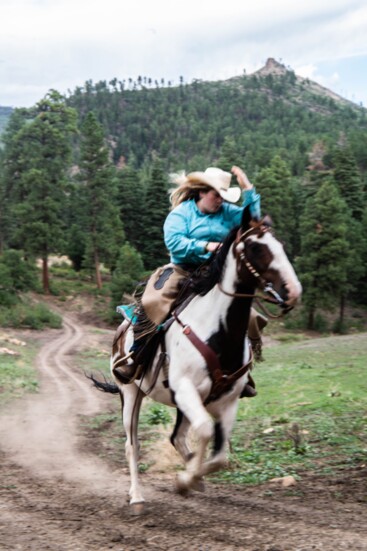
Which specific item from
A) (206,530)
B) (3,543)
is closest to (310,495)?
(206,530)

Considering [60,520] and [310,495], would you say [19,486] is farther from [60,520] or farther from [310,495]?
[310,495]

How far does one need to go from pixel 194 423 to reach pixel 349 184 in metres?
67.2

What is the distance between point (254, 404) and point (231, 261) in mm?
7746

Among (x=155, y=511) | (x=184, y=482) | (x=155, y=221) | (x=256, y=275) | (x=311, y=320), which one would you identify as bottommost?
(x=311, y=320)

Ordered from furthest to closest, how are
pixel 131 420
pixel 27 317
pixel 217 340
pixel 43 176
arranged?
pixel 43 176 → pixel 27 317 → pixel 131 420 → pixel 217 340

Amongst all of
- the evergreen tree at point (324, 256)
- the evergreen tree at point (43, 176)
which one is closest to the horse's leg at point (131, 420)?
the evergreen tree at point (324, 256)

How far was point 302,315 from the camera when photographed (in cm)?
5669

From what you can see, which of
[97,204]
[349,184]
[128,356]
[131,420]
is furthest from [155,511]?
[349,184]

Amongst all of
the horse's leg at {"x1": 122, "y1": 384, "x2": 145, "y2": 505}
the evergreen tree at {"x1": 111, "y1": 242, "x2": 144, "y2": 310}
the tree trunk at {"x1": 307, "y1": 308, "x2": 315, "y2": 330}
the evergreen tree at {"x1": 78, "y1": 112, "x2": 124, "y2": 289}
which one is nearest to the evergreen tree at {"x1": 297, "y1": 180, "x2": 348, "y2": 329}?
the tree trunk at {"x1": 307, "y1": 308, "x2": 315, "y2": 330}

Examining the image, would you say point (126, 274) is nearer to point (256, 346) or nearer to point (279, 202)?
point (279, 202)

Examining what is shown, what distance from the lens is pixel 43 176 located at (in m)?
58.4

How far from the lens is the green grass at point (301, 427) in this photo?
867cm

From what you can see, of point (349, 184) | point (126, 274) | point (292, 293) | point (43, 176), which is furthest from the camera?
point (349, 184)

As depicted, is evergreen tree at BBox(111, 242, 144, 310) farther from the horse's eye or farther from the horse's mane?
Result: the horse's eye
